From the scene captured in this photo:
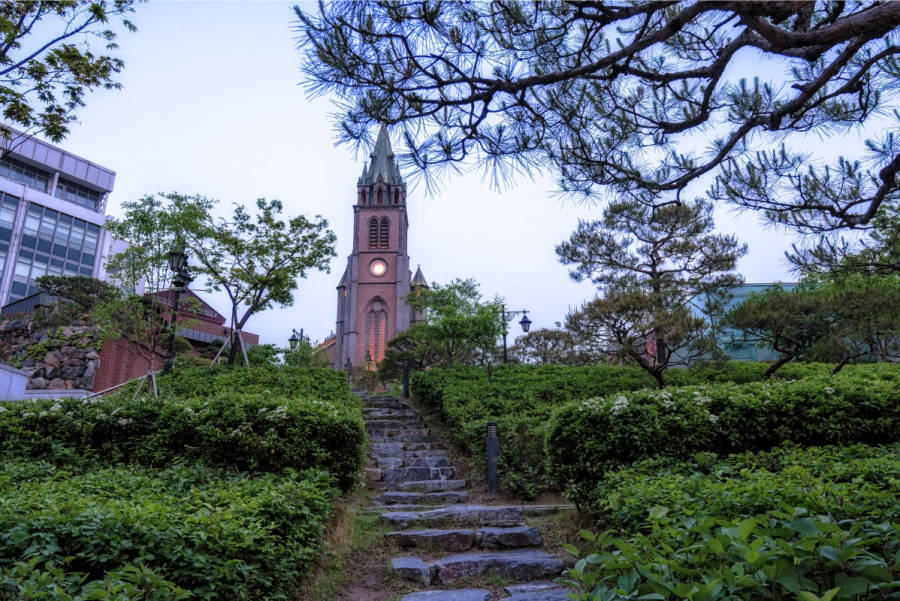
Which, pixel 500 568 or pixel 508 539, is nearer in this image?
pixel 500 568

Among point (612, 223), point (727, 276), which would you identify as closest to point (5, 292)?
point (612, 223)

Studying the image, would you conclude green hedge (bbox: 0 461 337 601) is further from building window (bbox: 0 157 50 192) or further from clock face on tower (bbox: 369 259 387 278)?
clock face on tower (bbox: 369 259 387 278)

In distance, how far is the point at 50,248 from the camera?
35375 mm

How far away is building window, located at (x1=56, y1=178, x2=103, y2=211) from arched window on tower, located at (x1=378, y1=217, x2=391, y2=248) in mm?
21893

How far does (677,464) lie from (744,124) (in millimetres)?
2750

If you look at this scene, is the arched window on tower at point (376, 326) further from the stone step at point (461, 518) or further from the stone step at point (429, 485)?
the stone step at point (461, 518)

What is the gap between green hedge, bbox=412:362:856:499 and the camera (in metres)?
6.75

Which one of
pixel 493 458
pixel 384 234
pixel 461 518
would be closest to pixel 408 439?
pixel 493 458

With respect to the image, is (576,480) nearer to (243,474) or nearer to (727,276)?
(243,474)

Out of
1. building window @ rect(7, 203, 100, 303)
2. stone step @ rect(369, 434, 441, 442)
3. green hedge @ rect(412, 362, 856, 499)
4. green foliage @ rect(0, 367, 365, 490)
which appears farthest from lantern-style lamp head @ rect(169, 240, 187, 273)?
building window @ rect(7, 203, 100, 303)

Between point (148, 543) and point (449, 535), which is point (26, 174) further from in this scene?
point (148, 543)

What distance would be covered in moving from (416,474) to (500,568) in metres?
3.31

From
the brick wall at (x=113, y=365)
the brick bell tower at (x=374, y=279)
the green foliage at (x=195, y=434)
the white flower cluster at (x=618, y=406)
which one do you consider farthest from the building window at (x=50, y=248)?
the white flower cluster at (x=618, y=406)

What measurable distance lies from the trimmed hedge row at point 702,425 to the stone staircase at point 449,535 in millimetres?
762
